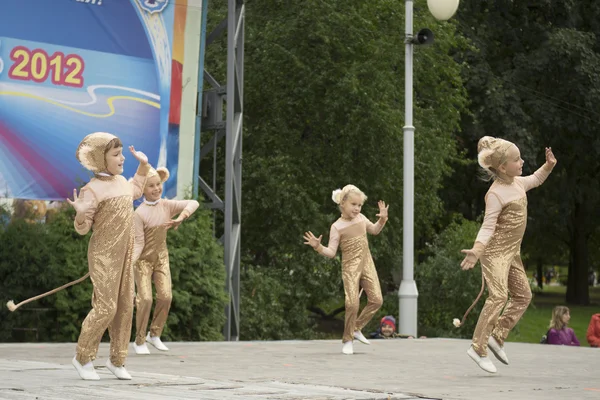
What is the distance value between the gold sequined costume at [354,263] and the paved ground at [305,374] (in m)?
0.47

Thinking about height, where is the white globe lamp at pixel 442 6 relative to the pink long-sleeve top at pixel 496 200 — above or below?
above

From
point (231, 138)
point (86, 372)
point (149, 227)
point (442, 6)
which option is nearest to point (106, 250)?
point (86, 372)

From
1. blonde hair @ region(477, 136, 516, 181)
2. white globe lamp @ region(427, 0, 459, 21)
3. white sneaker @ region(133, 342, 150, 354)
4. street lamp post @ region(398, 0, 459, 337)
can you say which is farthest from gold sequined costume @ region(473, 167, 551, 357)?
white globe lamp @ region(427, 0, 459, 21)

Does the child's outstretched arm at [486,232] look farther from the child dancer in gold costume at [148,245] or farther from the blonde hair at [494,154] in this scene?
the child dancer in gold costume at [148,245]

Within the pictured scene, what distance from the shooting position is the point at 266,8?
98.4 feet

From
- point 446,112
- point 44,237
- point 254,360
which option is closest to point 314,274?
point 446,112

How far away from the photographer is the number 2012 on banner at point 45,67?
686 inches

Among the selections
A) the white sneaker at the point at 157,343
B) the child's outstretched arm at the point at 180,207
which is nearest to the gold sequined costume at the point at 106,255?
the child's outstretched arm at the point at 180,207

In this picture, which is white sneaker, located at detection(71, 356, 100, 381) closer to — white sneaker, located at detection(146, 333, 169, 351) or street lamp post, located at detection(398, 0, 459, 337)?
white sneaker, located at detection(146, 333, 169, 351)

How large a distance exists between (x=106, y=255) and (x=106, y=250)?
4cm

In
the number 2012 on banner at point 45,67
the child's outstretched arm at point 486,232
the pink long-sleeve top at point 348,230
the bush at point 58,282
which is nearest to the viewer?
the child's outstretched arm at point 486,232

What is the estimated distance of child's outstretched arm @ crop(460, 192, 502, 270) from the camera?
34.7 feet

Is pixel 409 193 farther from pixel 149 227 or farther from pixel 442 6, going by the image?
pixel 149 227

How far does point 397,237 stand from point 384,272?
6.75ft
